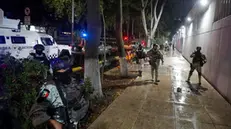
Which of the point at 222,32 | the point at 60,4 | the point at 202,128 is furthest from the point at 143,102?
the point at 60,4

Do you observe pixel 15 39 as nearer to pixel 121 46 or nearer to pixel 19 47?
pixel 19 47

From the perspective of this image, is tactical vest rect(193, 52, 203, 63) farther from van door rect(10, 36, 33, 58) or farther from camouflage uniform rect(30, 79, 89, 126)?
van door rect(10, 36, 33, 58)

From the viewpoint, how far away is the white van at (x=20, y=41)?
8.62m

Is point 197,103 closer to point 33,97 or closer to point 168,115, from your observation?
point 168,115

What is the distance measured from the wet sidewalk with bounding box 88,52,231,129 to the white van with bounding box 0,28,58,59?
5362mm

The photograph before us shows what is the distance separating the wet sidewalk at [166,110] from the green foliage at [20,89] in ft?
4.65

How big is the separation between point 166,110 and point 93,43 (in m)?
2.94

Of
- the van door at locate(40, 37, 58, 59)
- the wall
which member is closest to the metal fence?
the wall

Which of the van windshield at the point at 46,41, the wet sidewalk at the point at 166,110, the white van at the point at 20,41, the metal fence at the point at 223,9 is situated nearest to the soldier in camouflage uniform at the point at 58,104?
the wet sidewalk at the point at 166,110

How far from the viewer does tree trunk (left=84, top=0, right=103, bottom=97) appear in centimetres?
546

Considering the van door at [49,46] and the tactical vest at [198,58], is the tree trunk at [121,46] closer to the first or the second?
the tactical vest at [198,58]

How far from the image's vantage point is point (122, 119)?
14.3ft

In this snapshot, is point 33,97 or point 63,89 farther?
point 33,97

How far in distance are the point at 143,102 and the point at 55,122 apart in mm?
3611
